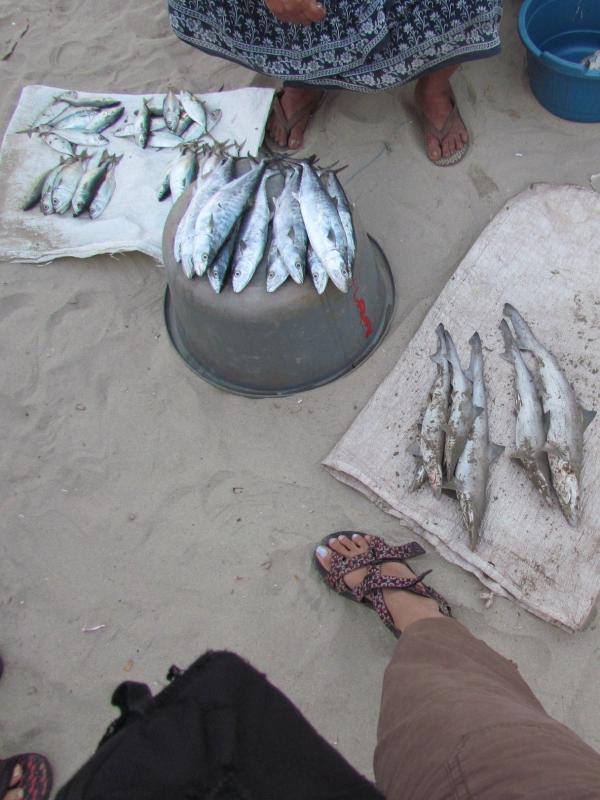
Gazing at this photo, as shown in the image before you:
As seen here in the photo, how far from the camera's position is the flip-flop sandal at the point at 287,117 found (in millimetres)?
3875

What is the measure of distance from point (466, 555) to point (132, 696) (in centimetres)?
187

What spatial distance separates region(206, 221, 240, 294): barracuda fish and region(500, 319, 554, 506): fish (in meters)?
1.34

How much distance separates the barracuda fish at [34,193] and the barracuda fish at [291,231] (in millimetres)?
1811

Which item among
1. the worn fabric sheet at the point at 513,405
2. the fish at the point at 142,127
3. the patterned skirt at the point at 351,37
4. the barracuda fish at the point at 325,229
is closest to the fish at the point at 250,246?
the barracuda fish at the point at 325,229

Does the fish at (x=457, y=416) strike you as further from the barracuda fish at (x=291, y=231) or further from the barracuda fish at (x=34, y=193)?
the barracuda fish at (x=34, y=193)

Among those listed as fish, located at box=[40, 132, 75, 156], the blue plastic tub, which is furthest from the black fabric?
fish, located at box=[40, 132, 75, 156]

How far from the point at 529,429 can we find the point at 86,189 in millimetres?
2782

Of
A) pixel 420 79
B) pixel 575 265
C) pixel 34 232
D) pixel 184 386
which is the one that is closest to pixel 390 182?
pixel 420 79

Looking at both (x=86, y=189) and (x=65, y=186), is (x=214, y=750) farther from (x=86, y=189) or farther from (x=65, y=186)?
(x=65, y=186)

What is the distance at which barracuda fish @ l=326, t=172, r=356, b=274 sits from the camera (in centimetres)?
272

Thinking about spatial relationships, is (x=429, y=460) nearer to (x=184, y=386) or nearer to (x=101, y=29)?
(x=184, y=386)

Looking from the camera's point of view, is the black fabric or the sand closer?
the black fabric

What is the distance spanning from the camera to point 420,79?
12.4 ft

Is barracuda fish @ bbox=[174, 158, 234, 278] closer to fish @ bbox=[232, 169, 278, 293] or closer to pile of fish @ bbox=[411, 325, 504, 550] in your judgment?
fish @ bbox=[232, 169, 278, 293]
